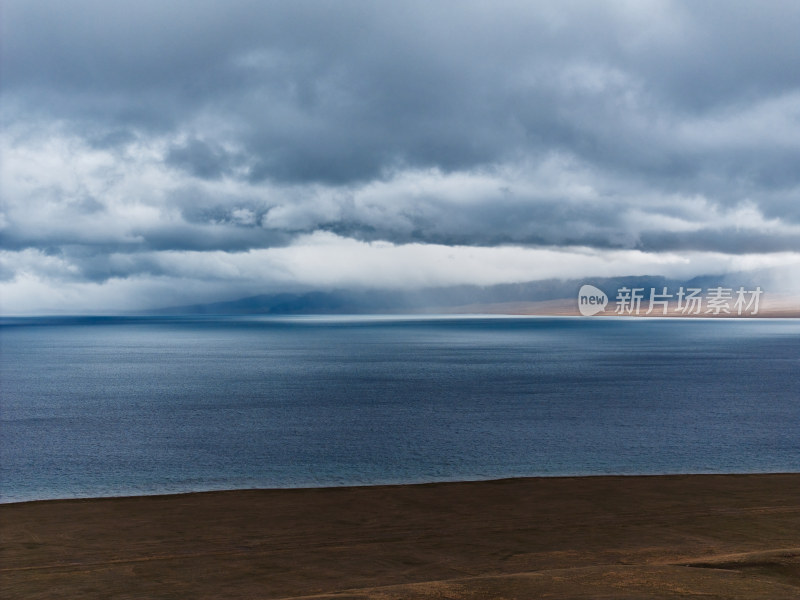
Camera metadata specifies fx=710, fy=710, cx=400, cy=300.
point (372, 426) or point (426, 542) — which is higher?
point (426, 542)

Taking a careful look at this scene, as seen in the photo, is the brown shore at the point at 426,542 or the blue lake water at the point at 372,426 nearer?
the brown shore at the point at 426,542

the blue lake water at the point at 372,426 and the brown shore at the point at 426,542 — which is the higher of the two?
the brown shore at the point at 426,542

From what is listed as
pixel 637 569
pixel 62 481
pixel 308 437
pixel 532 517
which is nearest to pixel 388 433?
pixel 308 437

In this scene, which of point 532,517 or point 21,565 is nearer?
point 21,565

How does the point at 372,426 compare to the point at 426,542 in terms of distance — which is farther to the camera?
the point at 372,426

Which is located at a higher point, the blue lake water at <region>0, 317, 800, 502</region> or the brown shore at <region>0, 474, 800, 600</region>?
the brown shore at <region>0, 474, 800, 600</region>

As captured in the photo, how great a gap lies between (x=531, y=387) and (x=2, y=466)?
6120 cm

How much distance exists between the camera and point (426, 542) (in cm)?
2352

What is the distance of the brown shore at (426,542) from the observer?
55.7 ft

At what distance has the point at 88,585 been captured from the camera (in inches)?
750

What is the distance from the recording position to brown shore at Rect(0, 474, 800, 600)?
17.0m

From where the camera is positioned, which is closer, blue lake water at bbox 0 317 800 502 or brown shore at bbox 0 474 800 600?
brown shore at bbox 0 474 800 600

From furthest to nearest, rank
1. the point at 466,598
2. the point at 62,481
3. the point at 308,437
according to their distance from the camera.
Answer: the point at 308,437 → the point at 62,481 → the point at 466,598

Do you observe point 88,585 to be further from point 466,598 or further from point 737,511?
point 737,511
